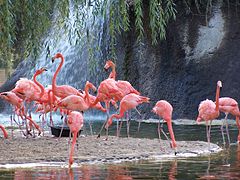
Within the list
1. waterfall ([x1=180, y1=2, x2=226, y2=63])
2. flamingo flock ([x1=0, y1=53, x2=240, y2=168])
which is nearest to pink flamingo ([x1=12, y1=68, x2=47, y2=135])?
flamingo flock ([x1=0, y1=53, x2=240, y2=168])

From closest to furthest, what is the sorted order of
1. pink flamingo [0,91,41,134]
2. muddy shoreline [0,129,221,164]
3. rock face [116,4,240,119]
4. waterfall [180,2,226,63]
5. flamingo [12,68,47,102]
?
muddy shoreline [0,129,221,164] → flamingo [12,68,47,102] → pink flamingo [0,91,41,134] → rock face [116,4,240,119] → waterfall [180,2,226,63]

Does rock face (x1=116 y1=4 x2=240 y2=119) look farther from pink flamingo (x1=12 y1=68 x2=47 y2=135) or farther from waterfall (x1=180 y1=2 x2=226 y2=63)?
pink flamingo (x1=12 y1=68 x2=47 y2=135)

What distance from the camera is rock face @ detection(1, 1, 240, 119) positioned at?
13.6m

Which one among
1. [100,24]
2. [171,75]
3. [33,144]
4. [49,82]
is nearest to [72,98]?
[33,144]

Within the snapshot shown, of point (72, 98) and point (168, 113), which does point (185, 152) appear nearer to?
point (168, 113)

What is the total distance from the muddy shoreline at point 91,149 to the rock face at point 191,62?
4444mm

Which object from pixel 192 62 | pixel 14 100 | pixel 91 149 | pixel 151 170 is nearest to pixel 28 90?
pixel 14 100

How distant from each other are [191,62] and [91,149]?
6.13 metres

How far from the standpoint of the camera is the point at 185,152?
819cm

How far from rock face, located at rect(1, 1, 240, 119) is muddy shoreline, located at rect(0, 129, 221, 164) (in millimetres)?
4444

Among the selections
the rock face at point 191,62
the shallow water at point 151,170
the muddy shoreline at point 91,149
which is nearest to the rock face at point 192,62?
the rock face at point 191,62

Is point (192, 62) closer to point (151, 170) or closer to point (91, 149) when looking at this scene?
point (91, 149)

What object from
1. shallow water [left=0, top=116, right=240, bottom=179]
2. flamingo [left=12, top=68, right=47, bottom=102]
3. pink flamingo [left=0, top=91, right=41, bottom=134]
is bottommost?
shallow water [left=0, top=116, right=240, bottom=179]

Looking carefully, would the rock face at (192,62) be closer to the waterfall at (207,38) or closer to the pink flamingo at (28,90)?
the waterfall at (207,38)
